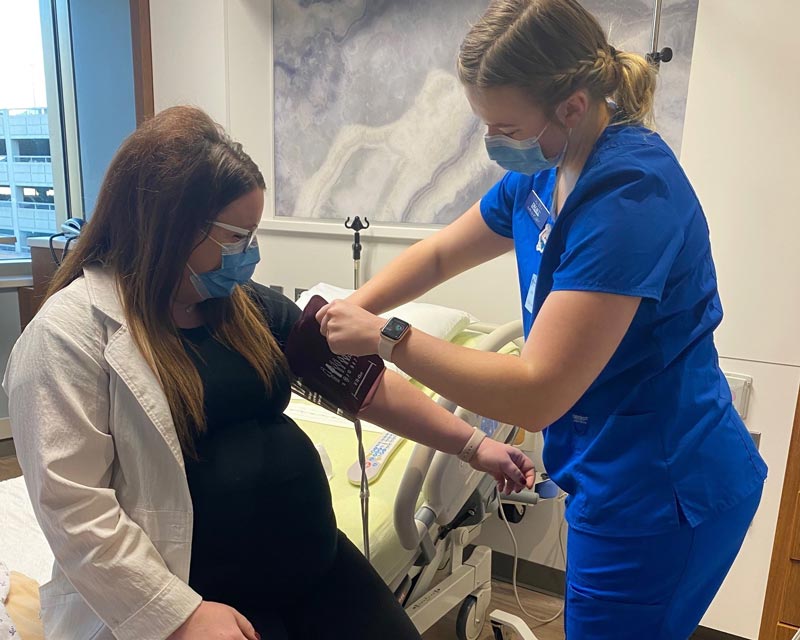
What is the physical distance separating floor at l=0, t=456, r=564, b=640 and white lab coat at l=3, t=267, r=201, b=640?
4.64 feet

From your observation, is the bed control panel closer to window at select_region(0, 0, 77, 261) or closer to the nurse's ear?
the nurse's ear

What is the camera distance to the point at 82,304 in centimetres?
99

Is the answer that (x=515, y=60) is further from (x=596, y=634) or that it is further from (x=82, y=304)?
(x=596, y=634)

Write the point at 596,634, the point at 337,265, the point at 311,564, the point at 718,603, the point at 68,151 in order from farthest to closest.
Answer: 1. the point at 68,151
2. the point at 337,265
3. the point at 718,603
4. the point at 311,564
5. the point at 596,634

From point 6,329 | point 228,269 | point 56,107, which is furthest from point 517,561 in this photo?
point 56,107

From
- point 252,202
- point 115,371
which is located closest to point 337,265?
point 252,202

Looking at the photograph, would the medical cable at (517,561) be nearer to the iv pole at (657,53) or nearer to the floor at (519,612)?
Result: the floor at (519,612)

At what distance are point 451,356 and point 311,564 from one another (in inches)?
18.2

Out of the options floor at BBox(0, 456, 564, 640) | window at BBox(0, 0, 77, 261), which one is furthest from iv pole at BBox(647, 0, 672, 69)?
window at BBox(0, 0, 77, 261)

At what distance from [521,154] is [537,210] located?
115 mm

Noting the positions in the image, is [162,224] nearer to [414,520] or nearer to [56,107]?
[414,520]

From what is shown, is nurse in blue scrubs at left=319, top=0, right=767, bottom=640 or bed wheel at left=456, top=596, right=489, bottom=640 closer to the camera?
nurse in blue scrubs at left=319, top=0, right=767, bottom=640

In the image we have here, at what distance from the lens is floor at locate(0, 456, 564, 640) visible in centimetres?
217

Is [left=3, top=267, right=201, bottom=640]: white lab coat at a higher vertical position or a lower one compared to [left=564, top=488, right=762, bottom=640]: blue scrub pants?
higher
